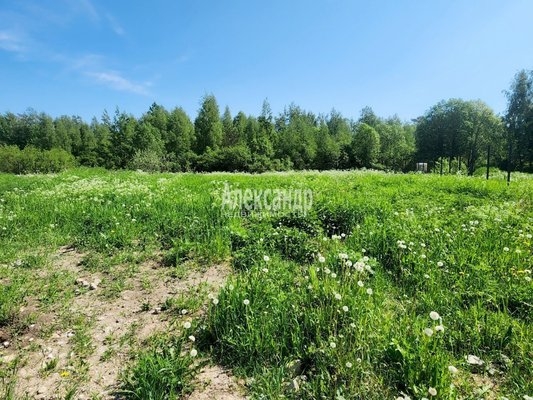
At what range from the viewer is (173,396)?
9.21 feet

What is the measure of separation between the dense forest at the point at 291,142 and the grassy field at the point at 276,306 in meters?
48.6

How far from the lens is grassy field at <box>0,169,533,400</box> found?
2.98 m

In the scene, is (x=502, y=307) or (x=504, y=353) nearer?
(x=504, y=353)

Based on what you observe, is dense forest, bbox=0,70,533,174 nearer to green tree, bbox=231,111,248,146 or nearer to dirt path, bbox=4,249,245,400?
green tree, bbox=231,111,248,146

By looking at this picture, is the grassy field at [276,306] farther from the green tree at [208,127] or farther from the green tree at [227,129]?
the green tree at [227,129]

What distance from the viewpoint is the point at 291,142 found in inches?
2862

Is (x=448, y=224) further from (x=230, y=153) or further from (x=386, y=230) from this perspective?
(x=230, y=153)

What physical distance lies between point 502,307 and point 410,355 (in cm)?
214

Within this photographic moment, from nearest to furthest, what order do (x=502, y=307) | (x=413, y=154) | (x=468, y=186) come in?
(x=502, y=307) → (x=468, y=186) → (x=413, y=154)

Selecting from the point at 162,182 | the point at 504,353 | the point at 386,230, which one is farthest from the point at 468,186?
the point at 162,182

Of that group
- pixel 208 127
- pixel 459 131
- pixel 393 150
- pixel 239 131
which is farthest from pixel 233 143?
pixel 459 131

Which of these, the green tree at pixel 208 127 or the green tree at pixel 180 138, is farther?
the green tree at pixel 208 127

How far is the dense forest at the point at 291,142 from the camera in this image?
5697cm

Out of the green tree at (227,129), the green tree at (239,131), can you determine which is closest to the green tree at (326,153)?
the green tree at (239,131)
